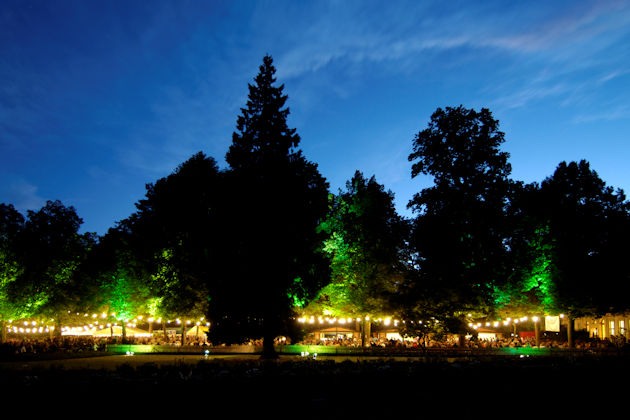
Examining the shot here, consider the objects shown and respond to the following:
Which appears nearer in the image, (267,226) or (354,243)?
(267,226)

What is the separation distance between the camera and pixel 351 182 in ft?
148

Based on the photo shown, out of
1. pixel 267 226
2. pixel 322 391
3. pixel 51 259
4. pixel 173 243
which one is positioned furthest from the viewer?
pixel 51 259

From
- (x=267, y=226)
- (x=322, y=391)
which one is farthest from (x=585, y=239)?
(x=322, y=391)

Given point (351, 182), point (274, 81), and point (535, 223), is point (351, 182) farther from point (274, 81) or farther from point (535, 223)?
point (535, 223)

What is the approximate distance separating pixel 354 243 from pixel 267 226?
12.7 metres

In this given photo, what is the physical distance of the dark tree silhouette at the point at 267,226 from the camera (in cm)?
3097

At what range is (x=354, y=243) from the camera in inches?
1673

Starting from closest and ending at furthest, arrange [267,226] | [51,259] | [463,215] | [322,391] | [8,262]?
[322,391], [267,226], [463,215], [8,262], [51,259]

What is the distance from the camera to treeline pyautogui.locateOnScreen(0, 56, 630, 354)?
3206cm

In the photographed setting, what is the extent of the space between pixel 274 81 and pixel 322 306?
64.4ft

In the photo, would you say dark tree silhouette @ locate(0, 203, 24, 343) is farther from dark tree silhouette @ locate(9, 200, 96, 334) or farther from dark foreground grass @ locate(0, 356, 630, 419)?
dark foreground grass @ locate(0, 356, 630, 419)

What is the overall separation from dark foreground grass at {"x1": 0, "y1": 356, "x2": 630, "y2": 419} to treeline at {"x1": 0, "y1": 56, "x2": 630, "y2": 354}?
67.6 feet

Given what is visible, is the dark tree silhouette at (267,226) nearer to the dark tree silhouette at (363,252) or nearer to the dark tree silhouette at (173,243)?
the dark tree silhouette at (173,243)

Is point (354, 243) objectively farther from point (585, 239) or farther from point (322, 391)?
point (322, 391)
